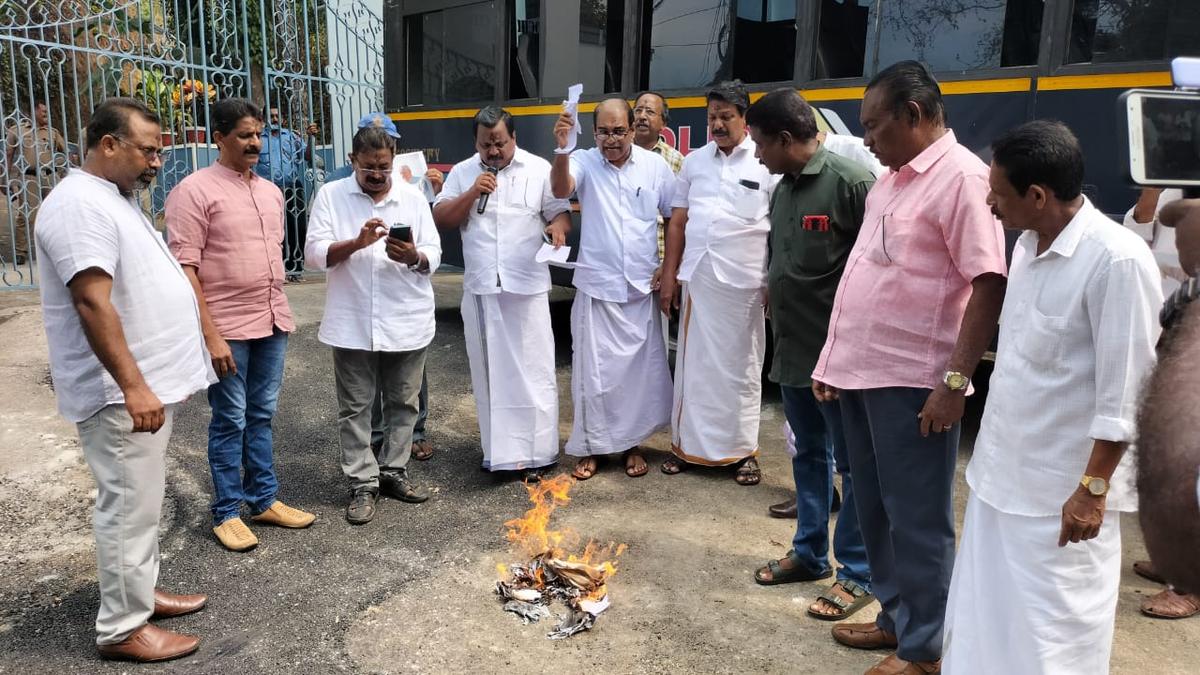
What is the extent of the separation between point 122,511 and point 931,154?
263 cm

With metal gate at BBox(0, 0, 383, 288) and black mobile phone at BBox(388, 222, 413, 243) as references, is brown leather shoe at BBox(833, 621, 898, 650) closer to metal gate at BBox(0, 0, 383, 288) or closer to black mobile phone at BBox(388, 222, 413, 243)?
black mobile phone at BBox(388, 222, 413, 243)

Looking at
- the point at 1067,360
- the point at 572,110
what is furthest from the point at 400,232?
the point at 1067,360

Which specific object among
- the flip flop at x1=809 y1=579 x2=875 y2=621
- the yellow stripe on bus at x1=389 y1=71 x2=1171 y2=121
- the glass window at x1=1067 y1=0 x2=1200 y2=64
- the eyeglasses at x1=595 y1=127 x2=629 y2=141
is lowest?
the flip flop at x1=809 y1=579 x2=875 y2=621

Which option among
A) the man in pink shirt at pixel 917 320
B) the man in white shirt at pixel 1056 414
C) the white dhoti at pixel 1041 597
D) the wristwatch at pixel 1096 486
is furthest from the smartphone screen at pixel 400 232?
the wristwatch at pixel 1096 486

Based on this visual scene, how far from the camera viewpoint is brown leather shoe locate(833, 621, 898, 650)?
2.93 meters

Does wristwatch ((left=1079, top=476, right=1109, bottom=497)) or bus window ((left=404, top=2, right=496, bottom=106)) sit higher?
bus window ((left=404, top=2, right=496, bottom=106))

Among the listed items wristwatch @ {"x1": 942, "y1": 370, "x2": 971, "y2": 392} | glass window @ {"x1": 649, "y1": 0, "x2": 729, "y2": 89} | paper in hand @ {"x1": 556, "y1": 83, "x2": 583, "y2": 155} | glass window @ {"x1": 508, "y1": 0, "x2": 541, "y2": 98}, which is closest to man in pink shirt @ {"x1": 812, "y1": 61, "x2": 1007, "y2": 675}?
wristwatch @ {"x1": 942, "y1": 370, "x2": 971, "y2": 392}

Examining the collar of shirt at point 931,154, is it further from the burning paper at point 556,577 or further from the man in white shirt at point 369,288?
the man in white shirt at point 369,288

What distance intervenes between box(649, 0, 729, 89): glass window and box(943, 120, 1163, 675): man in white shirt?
3.73 m

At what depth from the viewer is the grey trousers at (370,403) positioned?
159 inches

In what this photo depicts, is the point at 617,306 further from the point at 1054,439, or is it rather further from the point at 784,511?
the point at 1054,439

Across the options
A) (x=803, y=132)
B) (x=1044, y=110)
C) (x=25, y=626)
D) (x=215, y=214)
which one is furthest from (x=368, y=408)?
(x=1044, y=110)

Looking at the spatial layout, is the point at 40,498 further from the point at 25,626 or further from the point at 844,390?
the point at 844,390

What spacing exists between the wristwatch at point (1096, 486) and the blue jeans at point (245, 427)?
305 cm
